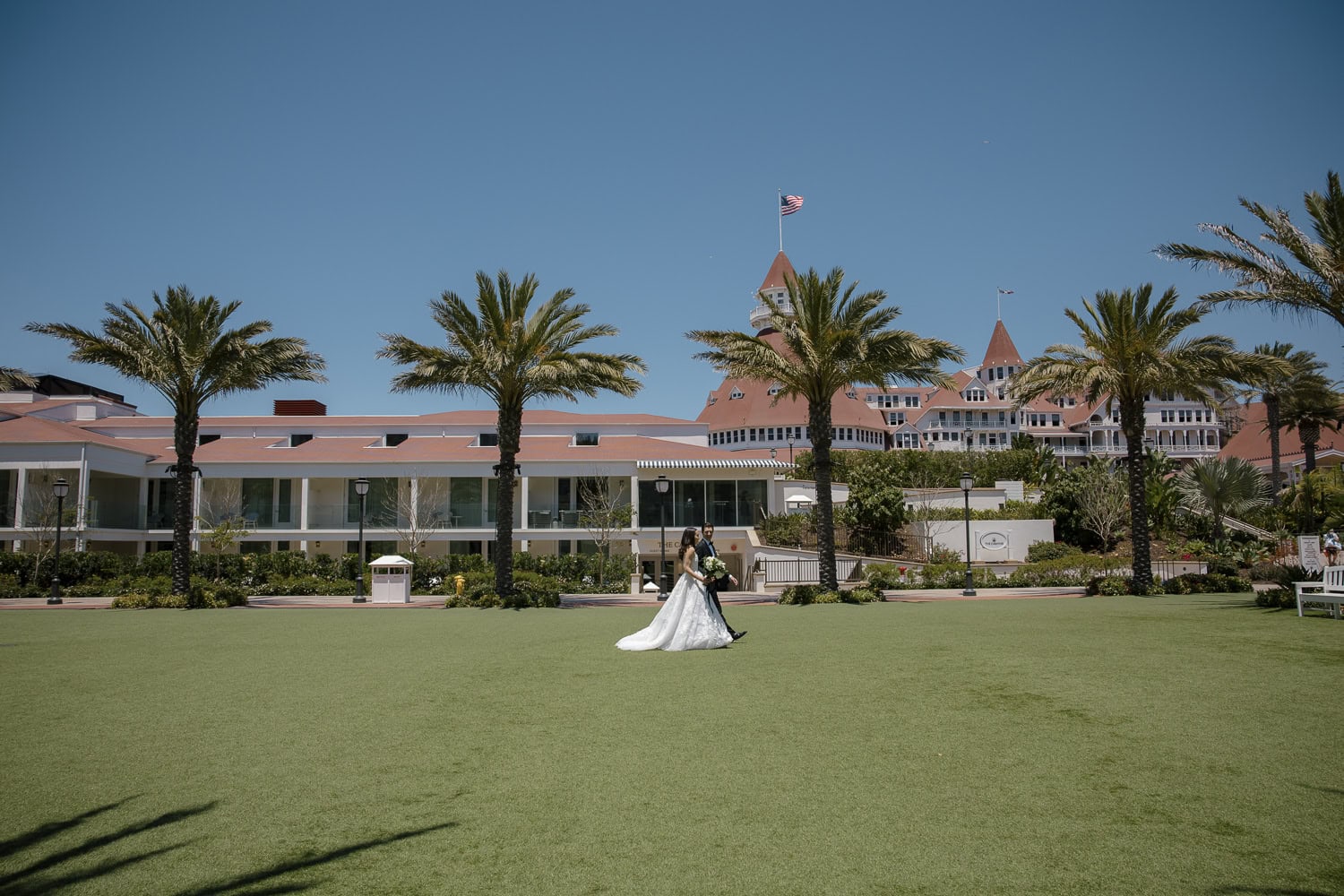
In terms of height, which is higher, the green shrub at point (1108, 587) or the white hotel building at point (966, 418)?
the white hotel building at point (966, 418)

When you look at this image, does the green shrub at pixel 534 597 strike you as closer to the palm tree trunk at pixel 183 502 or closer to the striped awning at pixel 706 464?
the palm tree trunk at pixel 183 502

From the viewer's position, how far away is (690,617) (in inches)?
528

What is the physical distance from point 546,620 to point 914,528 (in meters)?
24.0

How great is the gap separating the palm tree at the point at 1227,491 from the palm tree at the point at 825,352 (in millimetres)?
20235

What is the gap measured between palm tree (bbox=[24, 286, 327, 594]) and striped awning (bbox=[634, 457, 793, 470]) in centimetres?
1728

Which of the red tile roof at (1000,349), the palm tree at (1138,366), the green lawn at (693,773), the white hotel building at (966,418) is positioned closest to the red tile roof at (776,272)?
the white hotel building at (966,418)

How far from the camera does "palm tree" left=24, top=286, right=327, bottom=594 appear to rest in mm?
25797

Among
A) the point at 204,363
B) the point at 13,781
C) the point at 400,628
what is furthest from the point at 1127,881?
the point at 204,363

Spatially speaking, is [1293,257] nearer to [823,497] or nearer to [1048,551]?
[823,497]

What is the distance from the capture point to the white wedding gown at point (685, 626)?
13273mm

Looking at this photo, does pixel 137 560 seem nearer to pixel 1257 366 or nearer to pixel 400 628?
pixel 400 628

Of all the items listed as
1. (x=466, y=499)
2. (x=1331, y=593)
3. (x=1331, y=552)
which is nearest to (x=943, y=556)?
(x=1331, y=552)

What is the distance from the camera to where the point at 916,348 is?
24.8 m

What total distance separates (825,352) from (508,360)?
28.3 ft
